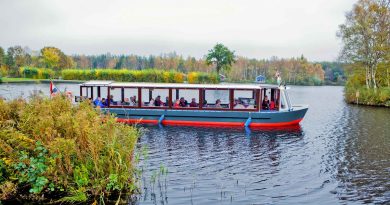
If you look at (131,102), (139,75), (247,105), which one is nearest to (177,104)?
(131,102)

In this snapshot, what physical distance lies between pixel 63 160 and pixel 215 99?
17.7 m

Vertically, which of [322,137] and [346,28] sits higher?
[346,28]

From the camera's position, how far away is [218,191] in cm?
1232

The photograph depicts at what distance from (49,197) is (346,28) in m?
43.7

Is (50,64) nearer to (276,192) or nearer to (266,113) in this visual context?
(266,113)

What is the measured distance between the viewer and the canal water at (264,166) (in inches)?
473

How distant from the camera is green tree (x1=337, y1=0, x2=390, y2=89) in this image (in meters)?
44.8

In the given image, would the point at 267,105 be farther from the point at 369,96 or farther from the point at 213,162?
the point at 369,96

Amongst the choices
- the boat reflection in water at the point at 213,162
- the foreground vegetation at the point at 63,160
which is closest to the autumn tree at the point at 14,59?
the boat reflection in water at the point at 213,162

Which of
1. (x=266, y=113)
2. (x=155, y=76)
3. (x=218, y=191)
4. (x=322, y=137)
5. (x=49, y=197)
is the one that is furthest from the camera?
(x=155, y=76)

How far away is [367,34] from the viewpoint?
4491cm

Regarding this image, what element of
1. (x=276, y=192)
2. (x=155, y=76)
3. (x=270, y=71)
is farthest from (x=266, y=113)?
(x=270, y=71)

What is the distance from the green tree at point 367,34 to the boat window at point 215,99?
25931mm

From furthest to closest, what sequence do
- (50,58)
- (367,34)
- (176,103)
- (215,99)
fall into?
(50,58), (367,34), (215,99), (176,103)
